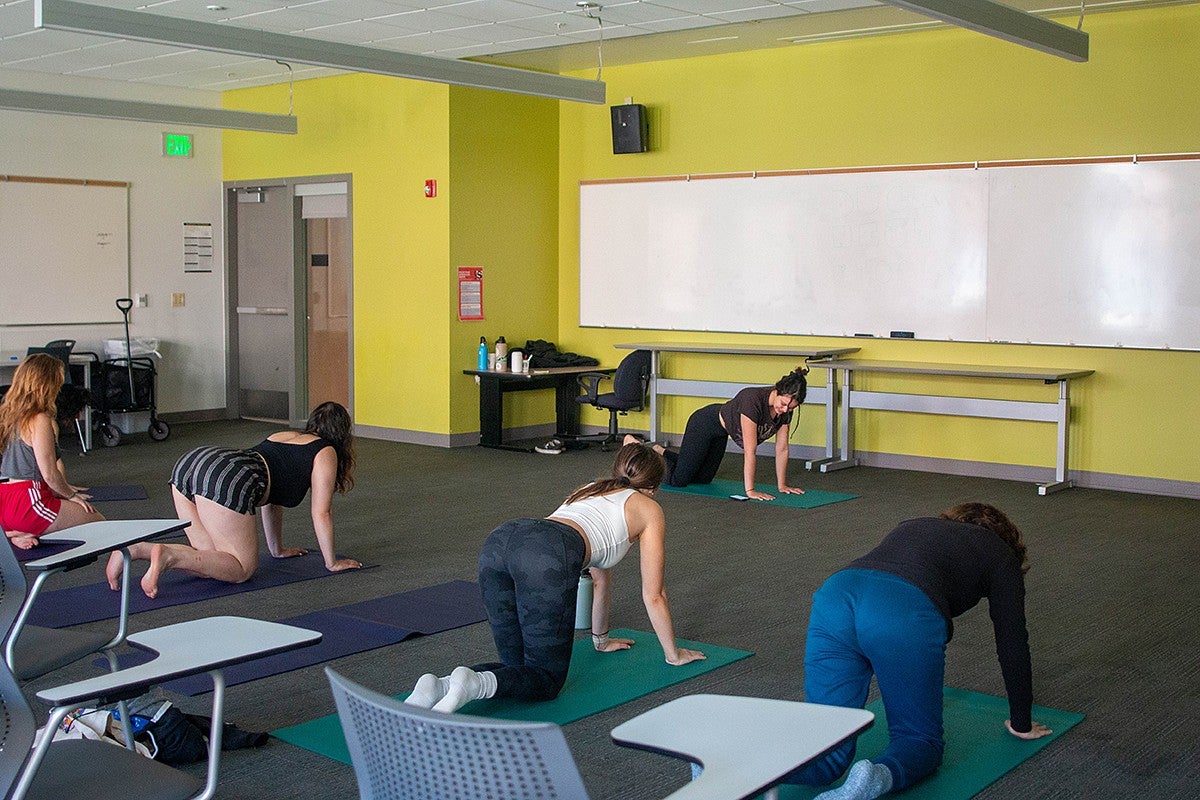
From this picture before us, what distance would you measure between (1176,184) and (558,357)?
4.55 metres

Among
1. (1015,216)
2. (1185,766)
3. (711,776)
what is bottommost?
(1185,766)

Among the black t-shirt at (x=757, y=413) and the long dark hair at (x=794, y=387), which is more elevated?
the long dark hair at (x=794, y=387)

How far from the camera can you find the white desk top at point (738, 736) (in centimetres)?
183

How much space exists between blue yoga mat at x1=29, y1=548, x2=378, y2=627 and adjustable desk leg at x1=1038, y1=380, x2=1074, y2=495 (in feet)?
14.3

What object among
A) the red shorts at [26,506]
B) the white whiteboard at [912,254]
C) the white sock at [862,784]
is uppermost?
the white whiteboard at [912,254]

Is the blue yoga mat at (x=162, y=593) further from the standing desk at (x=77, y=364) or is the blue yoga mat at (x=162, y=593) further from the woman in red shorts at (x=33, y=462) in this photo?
the standing desk at (x=77, y=364)

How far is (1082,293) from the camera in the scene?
782 cm

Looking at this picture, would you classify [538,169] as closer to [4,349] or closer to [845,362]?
[845,362]

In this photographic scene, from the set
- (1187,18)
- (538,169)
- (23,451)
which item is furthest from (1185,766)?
(538,169)

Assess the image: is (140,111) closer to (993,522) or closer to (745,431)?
(745,431)

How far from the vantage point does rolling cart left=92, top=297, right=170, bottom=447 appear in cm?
949

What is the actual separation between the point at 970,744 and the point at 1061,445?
15.4 ft

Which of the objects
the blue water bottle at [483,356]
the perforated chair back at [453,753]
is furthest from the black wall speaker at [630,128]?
the perforated chair back at [453,753]

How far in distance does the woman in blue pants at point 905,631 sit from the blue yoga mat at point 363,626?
1792 millimetres
